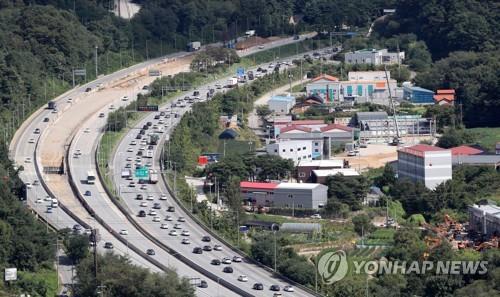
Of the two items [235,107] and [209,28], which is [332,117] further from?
[209,28]

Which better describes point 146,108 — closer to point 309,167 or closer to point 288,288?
point 309,167

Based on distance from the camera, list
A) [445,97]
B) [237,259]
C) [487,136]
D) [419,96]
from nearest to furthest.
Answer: [237,259], [487,136], [445,97], [419,96]

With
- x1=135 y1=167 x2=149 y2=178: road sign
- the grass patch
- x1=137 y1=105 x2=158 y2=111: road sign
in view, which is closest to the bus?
x1=135 y1=167 x2=149 y2=178: road sign

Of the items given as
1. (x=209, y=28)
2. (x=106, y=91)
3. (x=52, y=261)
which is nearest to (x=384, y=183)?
(x=52, y=261)

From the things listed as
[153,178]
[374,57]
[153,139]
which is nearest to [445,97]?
[374,57]

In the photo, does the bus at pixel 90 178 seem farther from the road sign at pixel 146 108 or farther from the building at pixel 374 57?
the building at pixel 374 57
